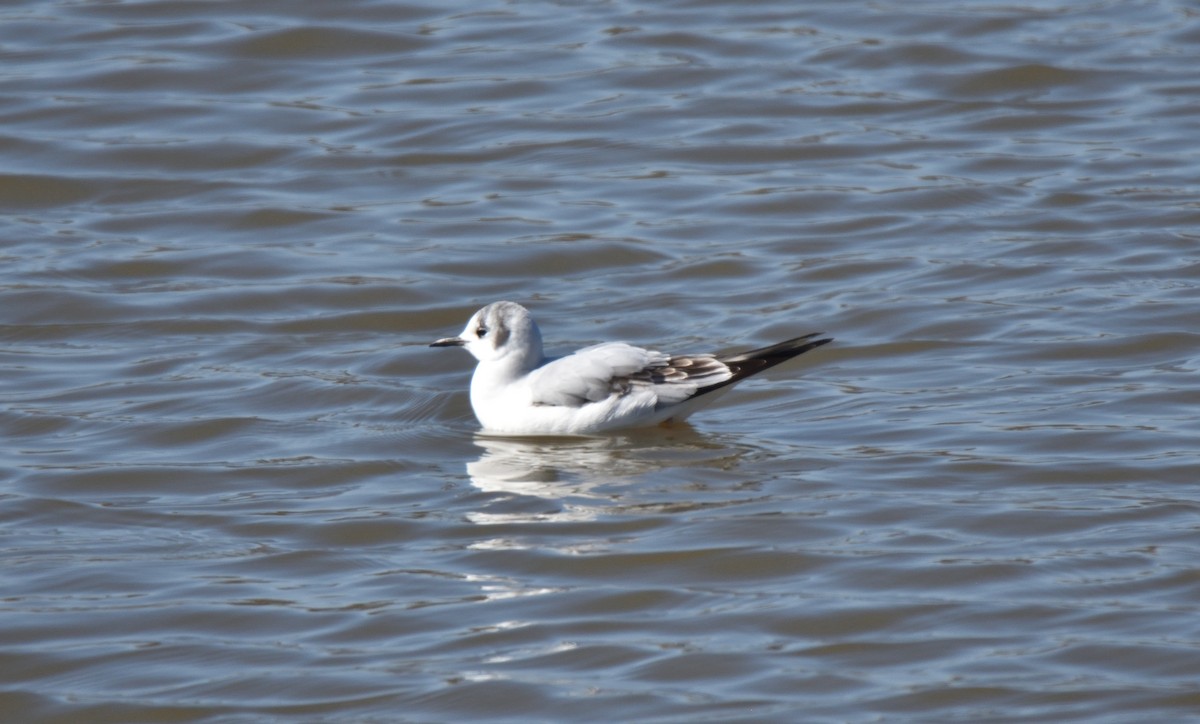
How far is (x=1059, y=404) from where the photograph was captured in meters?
8.31

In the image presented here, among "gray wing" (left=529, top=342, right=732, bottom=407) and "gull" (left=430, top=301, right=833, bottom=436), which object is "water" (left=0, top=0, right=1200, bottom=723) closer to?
"gull" (left=430, top=301, right=833, bottom=436)

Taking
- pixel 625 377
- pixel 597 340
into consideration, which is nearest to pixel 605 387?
pixel 625 377

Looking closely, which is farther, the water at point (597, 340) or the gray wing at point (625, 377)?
the gray wing at point (625, 377)

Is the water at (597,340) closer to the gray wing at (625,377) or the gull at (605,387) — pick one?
the gull at (605,387)

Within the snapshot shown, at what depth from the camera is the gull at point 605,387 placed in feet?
26.7

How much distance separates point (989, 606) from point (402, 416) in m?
3.40

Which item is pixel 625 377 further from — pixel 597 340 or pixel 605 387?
pixel 597 340

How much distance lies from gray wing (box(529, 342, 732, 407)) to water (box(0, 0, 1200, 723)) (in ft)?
0.80

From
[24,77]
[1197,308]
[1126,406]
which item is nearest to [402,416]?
[1126,406]

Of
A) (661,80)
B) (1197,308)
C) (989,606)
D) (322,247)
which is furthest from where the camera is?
(661,80)

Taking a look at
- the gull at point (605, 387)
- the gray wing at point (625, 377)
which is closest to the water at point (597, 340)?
the gull at point (605, 387)

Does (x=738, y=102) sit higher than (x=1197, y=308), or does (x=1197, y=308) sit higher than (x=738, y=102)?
(x=738, y=102)

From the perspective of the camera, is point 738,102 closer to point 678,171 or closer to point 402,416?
point 678,171

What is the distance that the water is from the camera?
19.4ft
